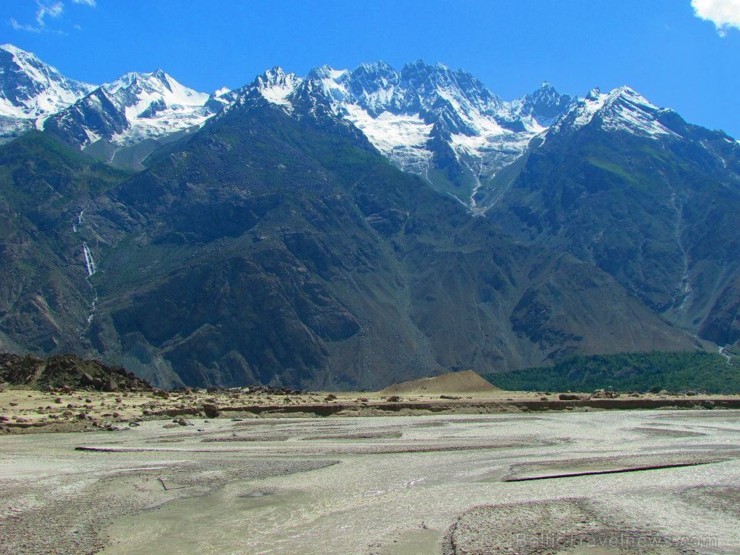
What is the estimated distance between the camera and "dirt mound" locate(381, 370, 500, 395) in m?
71.1

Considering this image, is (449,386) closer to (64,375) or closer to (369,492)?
(64,375)

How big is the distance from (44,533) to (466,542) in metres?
10.0

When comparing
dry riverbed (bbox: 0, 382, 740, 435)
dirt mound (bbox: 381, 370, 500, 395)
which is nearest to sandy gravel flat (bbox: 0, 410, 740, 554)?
dry riverbed (bbox: 0, 382, 740, 435)

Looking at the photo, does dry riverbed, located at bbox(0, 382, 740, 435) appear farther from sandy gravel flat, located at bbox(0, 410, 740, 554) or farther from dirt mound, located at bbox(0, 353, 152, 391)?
sandy gravel flat, located at bbox(0, 410, 740, 554)

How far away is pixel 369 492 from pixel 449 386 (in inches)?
1974

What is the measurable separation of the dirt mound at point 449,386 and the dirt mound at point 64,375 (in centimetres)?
2428

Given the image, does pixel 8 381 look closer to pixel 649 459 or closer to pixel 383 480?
pixel 383 480

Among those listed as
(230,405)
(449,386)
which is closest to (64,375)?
(230,405)

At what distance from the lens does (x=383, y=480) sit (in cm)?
2495

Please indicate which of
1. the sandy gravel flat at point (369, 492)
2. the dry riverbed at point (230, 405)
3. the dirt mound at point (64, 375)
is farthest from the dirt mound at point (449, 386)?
the sandy gravel flat at point (369, 492)

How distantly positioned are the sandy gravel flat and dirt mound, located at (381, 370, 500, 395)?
3134cm

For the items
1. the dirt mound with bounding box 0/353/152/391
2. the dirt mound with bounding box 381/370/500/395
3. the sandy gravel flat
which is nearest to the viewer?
the sandy gravel flat

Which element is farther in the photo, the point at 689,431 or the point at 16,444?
the point at 689,431

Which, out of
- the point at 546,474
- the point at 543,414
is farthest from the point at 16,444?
the point at 543,414
